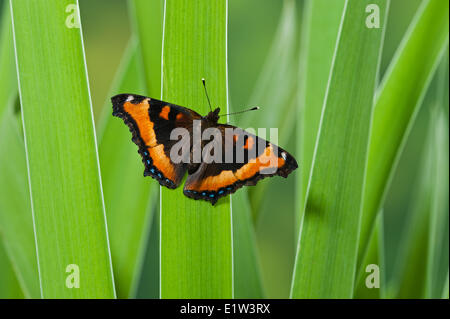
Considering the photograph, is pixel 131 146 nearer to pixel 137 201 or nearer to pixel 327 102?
pixel 137 201

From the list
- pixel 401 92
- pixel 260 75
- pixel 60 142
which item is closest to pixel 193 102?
pixel 60 142

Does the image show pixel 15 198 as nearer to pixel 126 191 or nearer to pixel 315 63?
pixel 126 191

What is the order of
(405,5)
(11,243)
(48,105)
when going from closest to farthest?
(48,105) < (11,243) < (405,5)

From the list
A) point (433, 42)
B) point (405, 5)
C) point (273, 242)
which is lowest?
point (273, 242)

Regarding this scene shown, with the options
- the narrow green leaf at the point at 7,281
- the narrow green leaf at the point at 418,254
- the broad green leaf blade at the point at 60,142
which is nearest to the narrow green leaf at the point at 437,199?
the narrow green leaf at the point at 418,254

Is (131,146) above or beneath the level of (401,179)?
above

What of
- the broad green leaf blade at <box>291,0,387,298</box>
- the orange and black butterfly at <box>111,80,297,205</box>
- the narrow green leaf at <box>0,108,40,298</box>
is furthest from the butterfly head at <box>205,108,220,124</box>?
the narrow green leaf at <box>0,108,40,298</box>

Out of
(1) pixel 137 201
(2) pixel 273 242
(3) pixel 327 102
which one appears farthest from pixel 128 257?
(2) pixel 273 242
